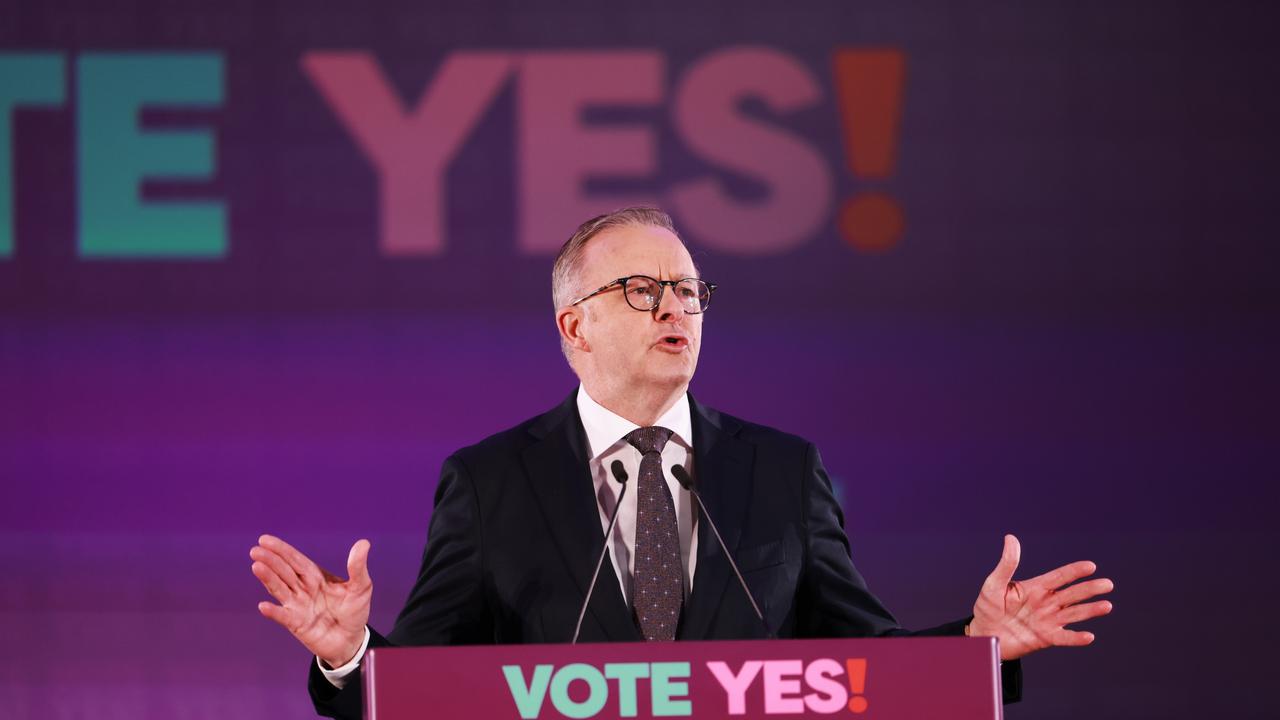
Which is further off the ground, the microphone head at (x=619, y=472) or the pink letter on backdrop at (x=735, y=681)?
the microphone head at (x=619, y=472)

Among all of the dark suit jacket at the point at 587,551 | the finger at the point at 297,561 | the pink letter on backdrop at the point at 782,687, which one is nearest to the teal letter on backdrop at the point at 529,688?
the pink letter on backdrop at the point at 782,687

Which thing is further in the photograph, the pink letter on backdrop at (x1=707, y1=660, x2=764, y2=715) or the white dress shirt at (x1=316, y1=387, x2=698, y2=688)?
the white dress shirt at (x1=316, y1=387, x2=698, y2=688)

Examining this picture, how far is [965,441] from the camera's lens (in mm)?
3623

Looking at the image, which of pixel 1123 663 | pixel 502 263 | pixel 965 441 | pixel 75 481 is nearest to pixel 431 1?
pixel 502 263

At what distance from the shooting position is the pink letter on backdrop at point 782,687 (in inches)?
58.0

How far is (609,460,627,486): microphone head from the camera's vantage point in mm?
2000

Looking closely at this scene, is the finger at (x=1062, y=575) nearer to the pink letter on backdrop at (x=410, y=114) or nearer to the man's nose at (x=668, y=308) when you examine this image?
the man's nose at (x=668, y=308)

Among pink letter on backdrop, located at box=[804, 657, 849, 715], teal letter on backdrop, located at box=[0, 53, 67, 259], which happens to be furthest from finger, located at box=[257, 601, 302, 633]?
teal letter on backdrop, located at box=[0, 53, 67, 259]

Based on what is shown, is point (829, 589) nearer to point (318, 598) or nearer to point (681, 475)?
point (681, 475)

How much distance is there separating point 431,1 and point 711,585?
229 centimetres

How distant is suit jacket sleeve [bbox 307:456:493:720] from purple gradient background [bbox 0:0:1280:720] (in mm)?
1503

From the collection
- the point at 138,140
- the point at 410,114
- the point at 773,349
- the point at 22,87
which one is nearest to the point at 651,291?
the point at 773,349

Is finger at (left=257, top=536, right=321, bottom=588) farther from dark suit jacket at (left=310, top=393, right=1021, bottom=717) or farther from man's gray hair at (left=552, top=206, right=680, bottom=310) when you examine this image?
man's gray hair at (left=552, top=206, right=680, bottom=310)

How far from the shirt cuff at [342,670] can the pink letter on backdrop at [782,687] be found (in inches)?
23.4
